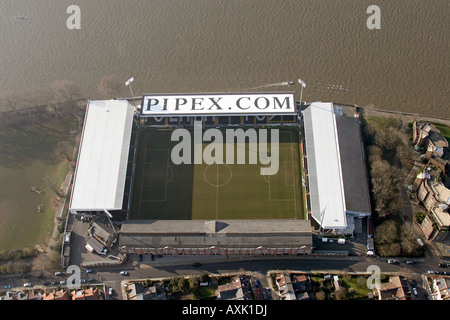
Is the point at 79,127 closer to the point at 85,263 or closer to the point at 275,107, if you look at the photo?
the point at 85,263

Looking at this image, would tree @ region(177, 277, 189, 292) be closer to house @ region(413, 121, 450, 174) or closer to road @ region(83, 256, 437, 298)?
road @ region(83, 256, 437, 298)

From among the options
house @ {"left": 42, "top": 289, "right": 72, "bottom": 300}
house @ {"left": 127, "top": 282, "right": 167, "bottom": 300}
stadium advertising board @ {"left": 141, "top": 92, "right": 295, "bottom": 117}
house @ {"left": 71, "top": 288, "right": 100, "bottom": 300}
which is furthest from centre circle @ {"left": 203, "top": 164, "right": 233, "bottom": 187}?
house @ {"left": 42, "top": 289, "right": 72, "bottom": 300}

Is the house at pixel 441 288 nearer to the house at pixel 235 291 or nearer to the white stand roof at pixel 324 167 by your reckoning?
the white stand roof at pixel 324 167

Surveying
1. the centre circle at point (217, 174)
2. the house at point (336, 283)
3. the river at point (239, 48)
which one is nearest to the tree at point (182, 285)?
the centre circle at point (217, 174)

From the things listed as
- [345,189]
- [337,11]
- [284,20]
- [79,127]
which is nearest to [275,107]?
[345,189]

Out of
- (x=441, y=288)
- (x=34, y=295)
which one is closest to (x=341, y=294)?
(x=441, y=288)

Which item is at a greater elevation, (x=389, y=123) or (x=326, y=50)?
(x=326, y=50)
